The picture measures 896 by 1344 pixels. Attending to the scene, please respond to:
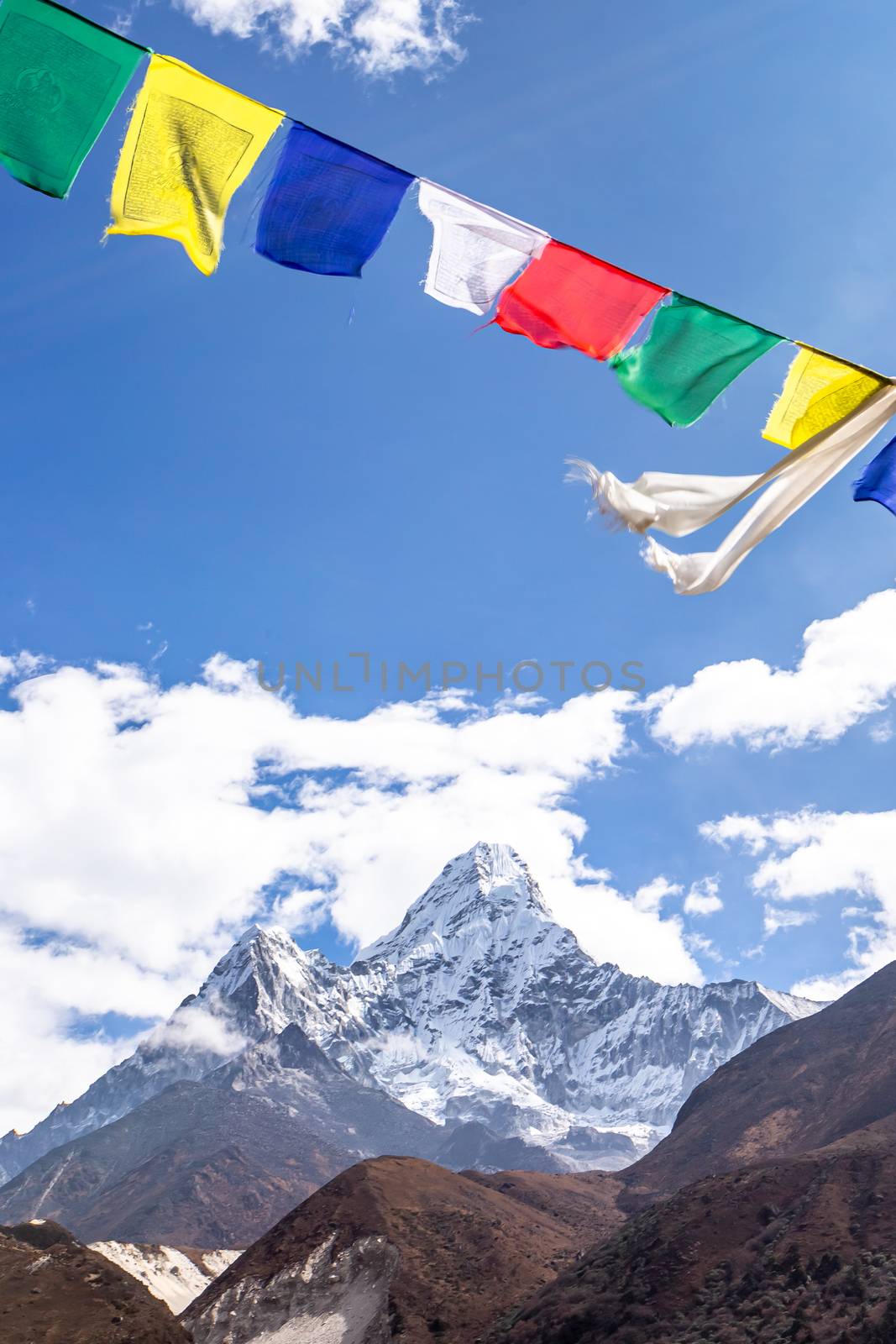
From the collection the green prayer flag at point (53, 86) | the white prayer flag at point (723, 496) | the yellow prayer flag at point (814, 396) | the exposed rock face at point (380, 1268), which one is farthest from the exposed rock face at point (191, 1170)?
the green prayer flag at point (53, 86)

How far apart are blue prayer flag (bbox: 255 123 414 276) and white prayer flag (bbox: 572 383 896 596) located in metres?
2.59

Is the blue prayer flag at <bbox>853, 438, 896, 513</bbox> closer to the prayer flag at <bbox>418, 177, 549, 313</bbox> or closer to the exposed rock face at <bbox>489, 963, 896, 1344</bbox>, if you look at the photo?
the prayer flag at <bbox>418, 177, 549, 313</bbox>

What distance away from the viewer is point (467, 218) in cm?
856

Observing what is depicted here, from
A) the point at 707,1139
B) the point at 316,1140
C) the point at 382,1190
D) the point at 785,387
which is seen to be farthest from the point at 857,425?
the point at 316,1140

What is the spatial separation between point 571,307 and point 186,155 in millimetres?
3238

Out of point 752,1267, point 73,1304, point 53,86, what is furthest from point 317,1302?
point 53,86

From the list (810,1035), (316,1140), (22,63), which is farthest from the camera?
(316,1140)

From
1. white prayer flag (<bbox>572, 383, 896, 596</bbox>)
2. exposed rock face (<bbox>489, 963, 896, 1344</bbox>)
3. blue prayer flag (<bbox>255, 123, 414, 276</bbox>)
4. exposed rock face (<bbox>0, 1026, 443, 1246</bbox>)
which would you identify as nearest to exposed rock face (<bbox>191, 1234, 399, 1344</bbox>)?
exposed rock face (<bbox>489, 963, 896, 1344</bbox>)

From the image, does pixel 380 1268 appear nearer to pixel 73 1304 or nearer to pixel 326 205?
pixel 73 1304

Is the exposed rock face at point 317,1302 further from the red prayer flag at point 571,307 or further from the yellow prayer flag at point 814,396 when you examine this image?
the red prayer flag at point 571,307

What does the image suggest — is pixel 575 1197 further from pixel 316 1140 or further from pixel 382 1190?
pixel 316 1140

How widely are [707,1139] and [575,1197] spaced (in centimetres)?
1778

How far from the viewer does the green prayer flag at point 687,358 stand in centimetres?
849

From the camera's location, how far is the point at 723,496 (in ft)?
27.3
